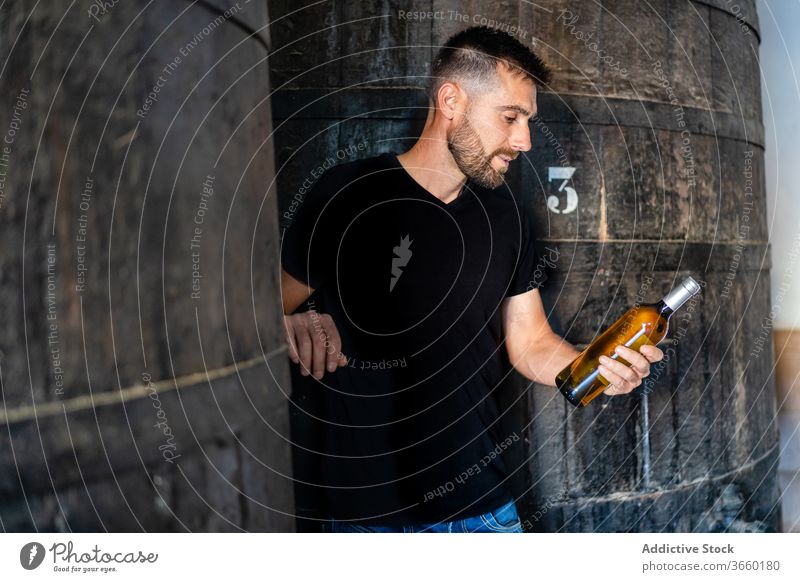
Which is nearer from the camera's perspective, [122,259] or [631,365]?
[122,259]

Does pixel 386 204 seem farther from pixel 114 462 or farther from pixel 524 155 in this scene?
pixel 114 462

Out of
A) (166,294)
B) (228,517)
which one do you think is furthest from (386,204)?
(228,517)

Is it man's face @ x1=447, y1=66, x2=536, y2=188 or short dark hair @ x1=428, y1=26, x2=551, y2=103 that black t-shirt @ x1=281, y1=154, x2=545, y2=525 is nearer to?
man's face @ x1=447, y1=66, x2=536, y2=188

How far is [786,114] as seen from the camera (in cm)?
115

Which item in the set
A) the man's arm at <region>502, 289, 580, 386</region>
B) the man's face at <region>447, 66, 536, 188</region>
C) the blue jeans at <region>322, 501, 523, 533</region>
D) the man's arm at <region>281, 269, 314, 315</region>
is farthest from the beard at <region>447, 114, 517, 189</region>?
the blue jeans at <region>322, 501, 523, 533</region>

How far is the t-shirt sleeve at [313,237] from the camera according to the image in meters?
0.99

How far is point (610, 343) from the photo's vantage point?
1.02m

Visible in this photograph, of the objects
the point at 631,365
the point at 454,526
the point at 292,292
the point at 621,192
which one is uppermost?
the point at 621,192

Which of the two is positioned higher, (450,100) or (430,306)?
(450,100)

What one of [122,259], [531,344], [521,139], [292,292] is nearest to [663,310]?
[531,344]

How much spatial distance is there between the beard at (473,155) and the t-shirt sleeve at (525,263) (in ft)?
0.24

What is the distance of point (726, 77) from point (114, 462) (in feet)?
3.50

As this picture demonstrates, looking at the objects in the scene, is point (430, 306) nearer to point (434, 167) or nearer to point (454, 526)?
point (434, 167)

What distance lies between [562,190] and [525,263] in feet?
0.41
